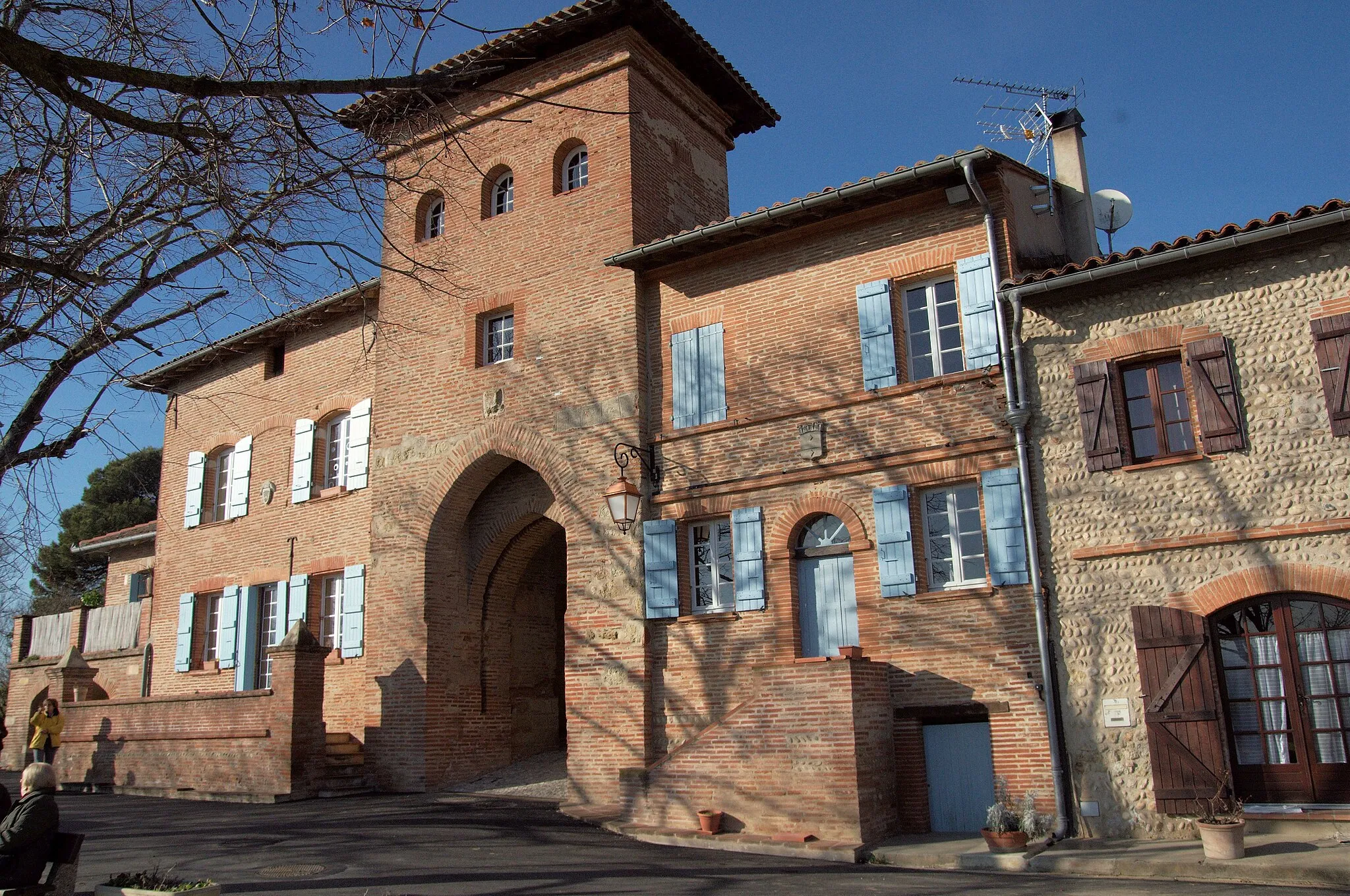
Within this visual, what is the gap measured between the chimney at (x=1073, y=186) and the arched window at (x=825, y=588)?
4701 mm

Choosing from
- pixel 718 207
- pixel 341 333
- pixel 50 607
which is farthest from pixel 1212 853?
pixel 50 607

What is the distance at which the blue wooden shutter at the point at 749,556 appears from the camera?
40.8 ft

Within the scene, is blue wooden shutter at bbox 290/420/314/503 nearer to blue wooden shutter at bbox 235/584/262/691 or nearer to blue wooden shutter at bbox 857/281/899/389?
blue wooden shutter at bbox 235/584/262/691

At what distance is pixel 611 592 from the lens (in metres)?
13.5

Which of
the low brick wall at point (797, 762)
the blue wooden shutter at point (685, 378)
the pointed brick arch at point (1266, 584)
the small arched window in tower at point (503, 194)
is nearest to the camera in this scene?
the pointed brick arch at point (1266, 584)

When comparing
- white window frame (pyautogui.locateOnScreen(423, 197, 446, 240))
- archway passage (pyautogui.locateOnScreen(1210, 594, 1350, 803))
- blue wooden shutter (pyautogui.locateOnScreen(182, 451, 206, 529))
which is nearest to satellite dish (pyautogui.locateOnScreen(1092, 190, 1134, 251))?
archway passage (pyautogui.locateOnScreen(1210, 594, 1350, 803))

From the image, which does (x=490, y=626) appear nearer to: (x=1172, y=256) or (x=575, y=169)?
(x=575, y=169)

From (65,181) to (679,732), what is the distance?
891 centimetres

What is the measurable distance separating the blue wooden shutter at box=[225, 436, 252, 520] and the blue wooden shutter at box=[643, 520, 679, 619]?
31.1 ft

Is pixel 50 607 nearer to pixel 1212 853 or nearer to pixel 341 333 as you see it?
pixel 341 333

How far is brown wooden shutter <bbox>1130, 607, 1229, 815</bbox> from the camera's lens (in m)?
9.51

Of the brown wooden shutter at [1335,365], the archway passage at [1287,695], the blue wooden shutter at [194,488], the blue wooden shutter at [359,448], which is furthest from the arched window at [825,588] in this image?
the blue wooden shutter at [194,488]

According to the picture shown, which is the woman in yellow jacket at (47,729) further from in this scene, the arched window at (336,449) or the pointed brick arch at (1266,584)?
the pointed brick arch at (1266,584)

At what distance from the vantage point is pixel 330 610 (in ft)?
57.4
